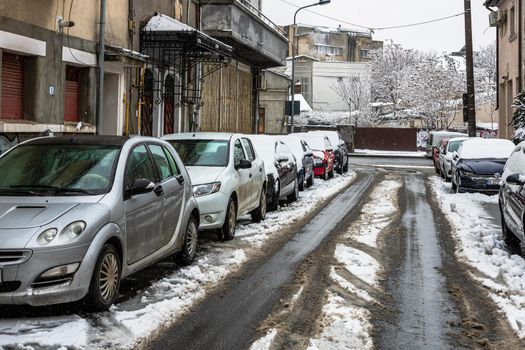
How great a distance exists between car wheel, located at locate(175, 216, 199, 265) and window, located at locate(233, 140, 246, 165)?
2.57 m

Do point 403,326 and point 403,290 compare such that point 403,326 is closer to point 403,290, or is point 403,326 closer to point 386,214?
point 403,290

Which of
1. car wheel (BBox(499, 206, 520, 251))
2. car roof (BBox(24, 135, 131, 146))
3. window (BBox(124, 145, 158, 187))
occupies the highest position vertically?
car roof (BBox(24, 135, 131, 146))

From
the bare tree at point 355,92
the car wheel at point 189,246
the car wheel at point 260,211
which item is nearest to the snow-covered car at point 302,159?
the car wheel at point 260,211

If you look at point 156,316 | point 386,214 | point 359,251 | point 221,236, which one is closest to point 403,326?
point 156,316

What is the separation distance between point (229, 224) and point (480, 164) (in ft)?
31.6

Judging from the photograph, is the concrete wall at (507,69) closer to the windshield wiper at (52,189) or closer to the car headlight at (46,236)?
the windshield wiper at (52,189)

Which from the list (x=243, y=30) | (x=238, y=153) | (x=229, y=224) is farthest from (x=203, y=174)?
(x=243, y=30)

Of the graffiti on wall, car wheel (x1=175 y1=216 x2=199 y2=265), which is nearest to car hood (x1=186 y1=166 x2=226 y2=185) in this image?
car wheel (x1=175 y1=216 x2=199 y2=265)

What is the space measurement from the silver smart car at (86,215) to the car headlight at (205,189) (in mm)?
1525

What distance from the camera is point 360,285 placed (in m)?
7.29

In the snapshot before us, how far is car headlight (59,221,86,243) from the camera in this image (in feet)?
18.3

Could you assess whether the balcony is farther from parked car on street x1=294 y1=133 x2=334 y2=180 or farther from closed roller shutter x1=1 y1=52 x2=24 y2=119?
closed roller shutter x1=1 y1=52 x2=24 y2=119

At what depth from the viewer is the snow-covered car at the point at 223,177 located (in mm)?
9766

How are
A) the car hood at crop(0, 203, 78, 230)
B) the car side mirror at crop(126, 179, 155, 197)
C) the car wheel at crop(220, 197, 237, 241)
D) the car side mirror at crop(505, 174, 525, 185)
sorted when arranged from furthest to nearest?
the car wheel at crop(220, 197, 237, 241) < the car side mirror at crop(505, 174, 525, 185) < the car side mirror at crop(126, 179, 155, 197) < the car hood at crop(0, 203, 78, 230)
